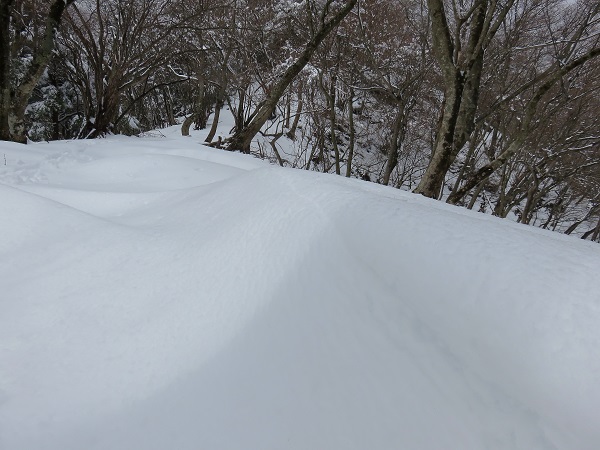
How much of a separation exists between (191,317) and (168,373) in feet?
0.76

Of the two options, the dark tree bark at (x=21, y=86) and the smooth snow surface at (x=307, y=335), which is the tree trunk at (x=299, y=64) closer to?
the dark tree bark at (x=21, y=86)

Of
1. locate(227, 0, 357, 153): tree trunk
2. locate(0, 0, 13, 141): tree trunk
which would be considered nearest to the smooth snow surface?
locate(0, 0, 13, 141): tree trunk

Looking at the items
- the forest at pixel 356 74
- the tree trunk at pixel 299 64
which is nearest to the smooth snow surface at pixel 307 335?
the forest at pixel 356 74

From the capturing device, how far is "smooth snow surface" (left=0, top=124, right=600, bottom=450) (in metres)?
0.82

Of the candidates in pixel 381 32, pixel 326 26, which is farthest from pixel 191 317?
pixel 381 32

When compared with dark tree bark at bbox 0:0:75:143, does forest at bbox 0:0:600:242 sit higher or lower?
higher

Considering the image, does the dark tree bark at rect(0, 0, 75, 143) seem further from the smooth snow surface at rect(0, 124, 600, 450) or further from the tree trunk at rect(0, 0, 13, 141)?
the smooth snow surface at rect(0, 124, 600, 450)

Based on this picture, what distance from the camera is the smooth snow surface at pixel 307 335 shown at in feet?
2.68

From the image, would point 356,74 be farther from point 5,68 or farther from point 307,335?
point 307,335

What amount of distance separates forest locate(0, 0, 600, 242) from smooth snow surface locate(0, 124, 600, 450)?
12.5 feet

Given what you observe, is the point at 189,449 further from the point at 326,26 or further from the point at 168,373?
the point at 326,26

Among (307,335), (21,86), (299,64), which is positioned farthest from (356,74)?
(307,335)

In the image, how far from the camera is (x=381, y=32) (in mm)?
9422

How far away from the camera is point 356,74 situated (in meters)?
10.3
